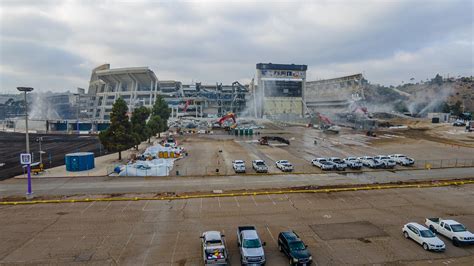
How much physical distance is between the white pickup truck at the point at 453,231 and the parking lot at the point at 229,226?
49 centimetres

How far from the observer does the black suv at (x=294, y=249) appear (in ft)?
56.4

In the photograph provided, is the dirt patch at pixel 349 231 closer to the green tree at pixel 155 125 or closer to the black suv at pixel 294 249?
the black suv at pixel 294 249

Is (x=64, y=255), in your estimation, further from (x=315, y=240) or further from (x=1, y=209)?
(x=315, y=240)

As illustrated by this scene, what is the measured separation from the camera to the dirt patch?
21688 mm

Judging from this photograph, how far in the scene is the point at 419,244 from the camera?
66.3 feet

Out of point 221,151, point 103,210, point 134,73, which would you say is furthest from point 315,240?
point 134,73

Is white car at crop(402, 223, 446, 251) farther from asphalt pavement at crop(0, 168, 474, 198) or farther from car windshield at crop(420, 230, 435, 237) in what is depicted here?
asphalt pavement at crop(0, 168, 474, 198)

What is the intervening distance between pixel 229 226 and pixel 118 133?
3147 cm

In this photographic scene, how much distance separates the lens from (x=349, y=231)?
22531mm

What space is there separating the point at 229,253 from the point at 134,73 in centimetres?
17053

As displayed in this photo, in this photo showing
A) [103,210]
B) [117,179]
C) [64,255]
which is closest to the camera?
[64,255]

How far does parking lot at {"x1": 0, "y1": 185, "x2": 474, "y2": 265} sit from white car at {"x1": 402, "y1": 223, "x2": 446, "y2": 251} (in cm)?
41

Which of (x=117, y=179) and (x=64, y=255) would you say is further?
(x=117, y=179)

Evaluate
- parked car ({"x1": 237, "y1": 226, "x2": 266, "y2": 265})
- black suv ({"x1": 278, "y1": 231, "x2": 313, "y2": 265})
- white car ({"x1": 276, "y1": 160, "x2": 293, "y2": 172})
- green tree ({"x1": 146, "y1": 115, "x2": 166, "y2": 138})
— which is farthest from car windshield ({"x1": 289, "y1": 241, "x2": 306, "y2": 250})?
green tree ({"x1": 146, "y1": 115, "x2": 166, "y2": 138})
